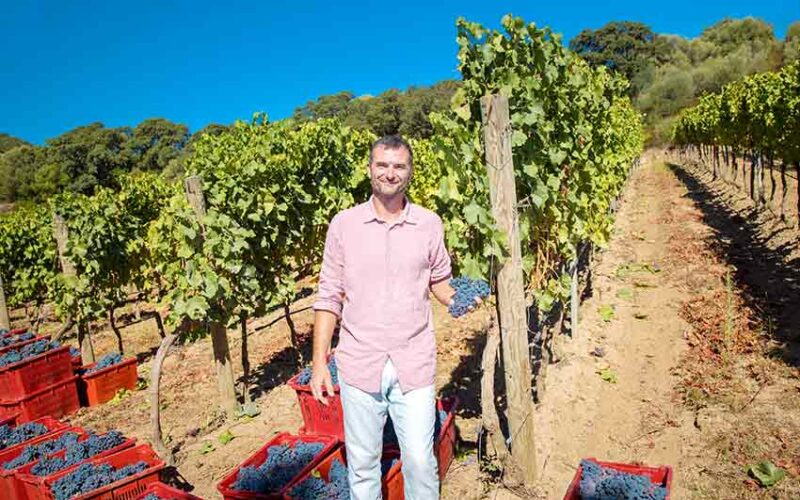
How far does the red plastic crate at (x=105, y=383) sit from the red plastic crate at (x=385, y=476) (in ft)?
16.9

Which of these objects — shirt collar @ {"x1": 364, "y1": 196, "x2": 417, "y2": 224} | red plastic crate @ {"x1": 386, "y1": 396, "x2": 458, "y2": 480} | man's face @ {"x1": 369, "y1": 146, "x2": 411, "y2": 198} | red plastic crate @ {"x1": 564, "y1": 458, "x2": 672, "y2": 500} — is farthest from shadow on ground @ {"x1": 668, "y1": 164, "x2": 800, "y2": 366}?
man's face @ {"x1": 369, "y1": 146, "x2": 411, "y2": 198}

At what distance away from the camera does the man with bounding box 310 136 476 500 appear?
8.96ft

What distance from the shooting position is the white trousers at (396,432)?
2.76m

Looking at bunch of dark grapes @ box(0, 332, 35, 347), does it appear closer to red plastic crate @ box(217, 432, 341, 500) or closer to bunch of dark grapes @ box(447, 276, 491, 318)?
red plastic crate @ box(217, 432, 341, 500)

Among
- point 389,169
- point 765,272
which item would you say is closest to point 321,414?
point 389,169

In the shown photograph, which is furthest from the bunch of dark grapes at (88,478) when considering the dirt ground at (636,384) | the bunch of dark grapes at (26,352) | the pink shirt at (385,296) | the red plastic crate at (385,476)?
the bunch of dark grapes at (26,352)

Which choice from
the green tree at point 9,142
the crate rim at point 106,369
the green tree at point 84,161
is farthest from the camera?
the green tree at point 9,142

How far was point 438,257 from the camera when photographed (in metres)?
2.92

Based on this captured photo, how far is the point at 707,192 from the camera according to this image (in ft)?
66.9

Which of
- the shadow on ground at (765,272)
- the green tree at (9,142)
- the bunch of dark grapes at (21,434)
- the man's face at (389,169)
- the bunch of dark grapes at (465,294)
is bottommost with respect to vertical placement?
the shadow on ground at (765,272)

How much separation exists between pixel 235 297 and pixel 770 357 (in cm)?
600

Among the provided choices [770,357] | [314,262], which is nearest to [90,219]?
[314,262]

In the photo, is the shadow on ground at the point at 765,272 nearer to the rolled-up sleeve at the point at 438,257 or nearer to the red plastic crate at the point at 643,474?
the red plastic crate at the point at 643,474

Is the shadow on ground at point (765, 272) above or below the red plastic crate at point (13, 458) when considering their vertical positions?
below
